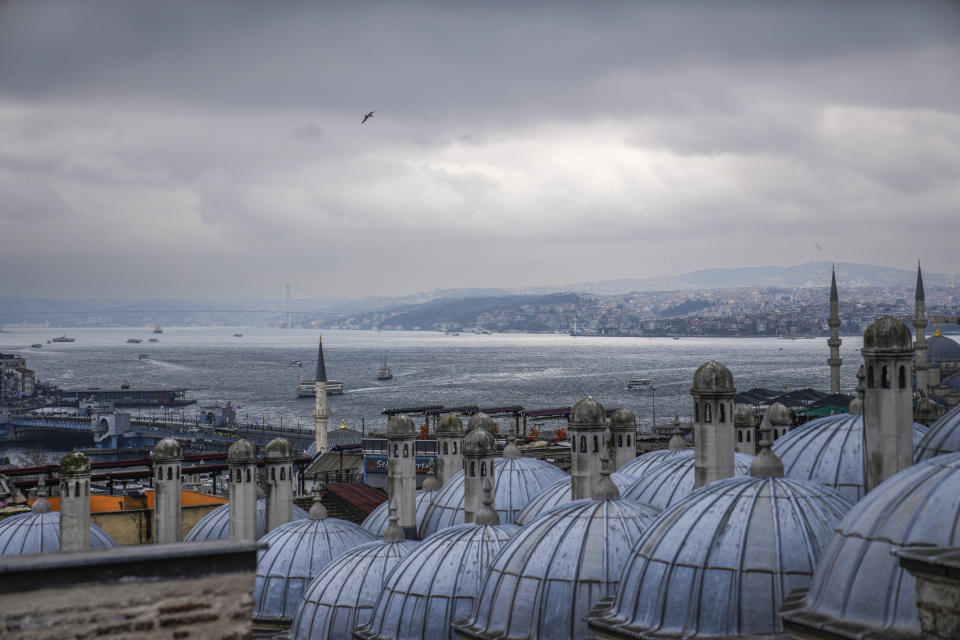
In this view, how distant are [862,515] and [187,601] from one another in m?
7.66

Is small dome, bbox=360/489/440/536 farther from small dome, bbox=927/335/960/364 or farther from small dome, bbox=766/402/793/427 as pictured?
small dome, bbox=927/335/960/364

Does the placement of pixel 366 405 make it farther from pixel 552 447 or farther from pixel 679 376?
pixel 552 447

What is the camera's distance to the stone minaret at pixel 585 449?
833 inches

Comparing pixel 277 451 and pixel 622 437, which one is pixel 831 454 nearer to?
pixel 622 437

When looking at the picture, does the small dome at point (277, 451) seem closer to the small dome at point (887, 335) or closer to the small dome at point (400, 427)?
the small dome at point (400, 427)

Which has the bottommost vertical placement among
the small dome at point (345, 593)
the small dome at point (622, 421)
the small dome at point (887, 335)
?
the small dome at point (345, 593)

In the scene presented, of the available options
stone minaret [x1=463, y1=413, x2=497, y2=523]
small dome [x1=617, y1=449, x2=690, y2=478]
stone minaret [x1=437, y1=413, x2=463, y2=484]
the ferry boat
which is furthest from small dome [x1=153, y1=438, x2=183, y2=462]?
the ferry boat

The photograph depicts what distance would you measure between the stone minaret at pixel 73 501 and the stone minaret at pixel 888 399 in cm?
1857

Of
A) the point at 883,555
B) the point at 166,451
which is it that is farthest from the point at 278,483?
the point at 883,555

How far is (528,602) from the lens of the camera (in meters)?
16.4

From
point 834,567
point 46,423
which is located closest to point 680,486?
point 834,567

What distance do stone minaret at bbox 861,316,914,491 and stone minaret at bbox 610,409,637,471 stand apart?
12.3 meters

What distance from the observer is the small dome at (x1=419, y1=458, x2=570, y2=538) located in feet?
83.8

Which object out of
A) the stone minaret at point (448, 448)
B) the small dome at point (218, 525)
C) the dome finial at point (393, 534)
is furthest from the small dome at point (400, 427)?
the small dome at point (218, 525)
